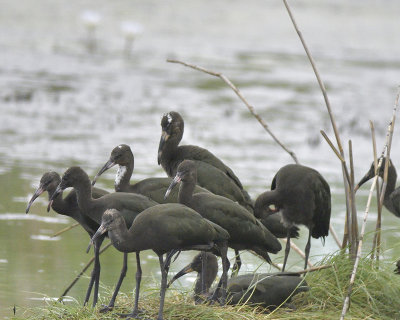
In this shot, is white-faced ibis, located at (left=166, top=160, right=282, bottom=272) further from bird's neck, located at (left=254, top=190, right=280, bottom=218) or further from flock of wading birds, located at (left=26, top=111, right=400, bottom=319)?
bird's neck, located at (left=254, top=190, right=280, bottom=218)

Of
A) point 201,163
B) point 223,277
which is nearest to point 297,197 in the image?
point 201,163

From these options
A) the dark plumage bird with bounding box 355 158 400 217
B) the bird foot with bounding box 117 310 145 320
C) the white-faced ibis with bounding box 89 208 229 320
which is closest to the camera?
the white-faced ibis with bounding box 89 208 229 320

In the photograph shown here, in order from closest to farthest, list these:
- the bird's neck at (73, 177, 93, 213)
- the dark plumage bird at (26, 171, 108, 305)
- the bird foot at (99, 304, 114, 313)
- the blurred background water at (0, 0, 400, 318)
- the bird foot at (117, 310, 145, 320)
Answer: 1. the bird foot at (117, 310, 145, 320)
2. the bird foot at (99, 304, 114, 313)
3. the bird's neck at (73, 177, 93, 213)
4. the dark plumage bird at (26, 171, 108, 305)
5. the blurred background water at (0, 0, 400, 318)

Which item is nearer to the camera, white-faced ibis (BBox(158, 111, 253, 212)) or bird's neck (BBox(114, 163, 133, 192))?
bird's neck (BBox(114, 163, 133, 192))

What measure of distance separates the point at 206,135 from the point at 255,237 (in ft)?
28.4

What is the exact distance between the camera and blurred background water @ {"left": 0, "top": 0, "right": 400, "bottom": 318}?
9.28 meters

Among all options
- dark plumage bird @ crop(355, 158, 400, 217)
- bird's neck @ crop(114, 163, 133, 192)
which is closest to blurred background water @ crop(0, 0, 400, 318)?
dark plumage bird @ crop(355, 158, 400, 217)

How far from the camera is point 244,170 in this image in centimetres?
1305

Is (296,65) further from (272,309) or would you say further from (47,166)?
(272,309)

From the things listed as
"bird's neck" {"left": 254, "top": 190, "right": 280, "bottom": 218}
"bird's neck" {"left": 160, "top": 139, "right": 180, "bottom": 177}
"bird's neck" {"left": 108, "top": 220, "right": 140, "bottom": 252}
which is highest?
"bird's neck" {"left": 160, "top": 139, "right": 180, "bottom": 177}

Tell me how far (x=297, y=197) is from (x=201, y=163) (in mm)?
830

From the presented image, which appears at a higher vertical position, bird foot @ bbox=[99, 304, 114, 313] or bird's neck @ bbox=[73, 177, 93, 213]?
bird's neck @ bbox=[73, 177, 93, 213]

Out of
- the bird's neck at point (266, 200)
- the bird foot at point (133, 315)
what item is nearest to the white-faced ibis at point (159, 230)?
the bird foot at point (133, 315)

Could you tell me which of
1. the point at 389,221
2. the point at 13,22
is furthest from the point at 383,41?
the point at 389,221
